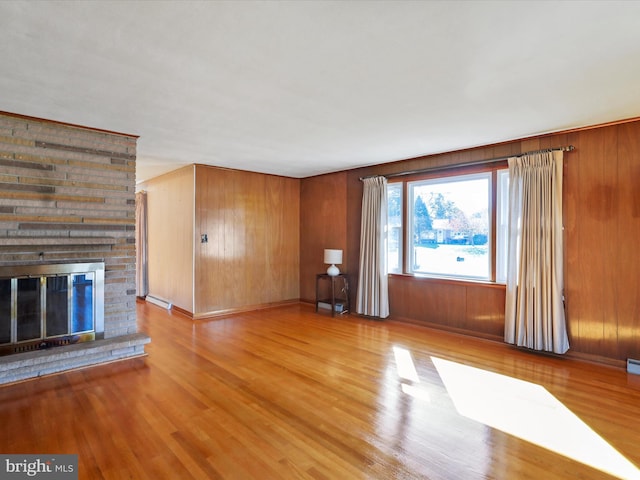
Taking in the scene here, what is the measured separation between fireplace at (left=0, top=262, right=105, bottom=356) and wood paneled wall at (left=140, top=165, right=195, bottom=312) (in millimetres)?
1960

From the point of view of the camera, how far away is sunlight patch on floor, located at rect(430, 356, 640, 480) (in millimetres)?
2107

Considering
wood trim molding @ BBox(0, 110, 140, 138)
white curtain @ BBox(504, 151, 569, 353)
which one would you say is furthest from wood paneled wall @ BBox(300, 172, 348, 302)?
wood trim molding @ BBox(0, 110, 140, 138)

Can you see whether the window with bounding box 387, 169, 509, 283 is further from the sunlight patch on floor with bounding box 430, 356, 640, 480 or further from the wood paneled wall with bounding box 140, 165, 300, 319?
the wood paneled wall with bounding box 140, 165, 300, 319

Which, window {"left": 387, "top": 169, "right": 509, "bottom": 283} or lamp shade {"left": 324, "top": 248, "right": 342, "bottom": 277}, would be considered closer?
window {"left": 387, "top": 169, "right": 509, "bottom": 283}

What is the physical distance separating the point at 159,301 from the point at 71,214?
3235 mm

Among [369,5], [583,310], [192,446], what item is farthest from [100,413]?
[583,310]

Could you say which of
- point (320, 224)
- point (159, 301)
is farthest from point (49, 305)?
point (320, 224)

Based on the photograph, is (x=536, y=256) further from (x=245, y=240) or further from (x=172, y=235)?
(x=172, y=235)

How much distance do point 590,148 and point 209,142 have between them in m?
4.29

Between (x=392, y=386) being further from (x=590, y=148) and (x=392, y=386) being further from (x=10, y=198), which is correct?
(x=10, y=198)

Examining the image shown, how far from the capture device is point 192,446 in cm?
217

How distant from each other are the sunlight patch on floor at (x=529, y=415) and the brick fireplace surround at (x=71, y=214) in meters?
3.31

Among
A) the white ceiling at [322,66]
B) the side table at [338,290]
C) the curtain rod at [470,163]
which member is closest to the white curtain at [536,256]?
the curtain rod at [470,163]

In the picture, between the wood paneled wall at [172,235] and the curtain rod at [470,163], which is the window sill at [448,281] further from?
the wood paneled wall at [172,235]
